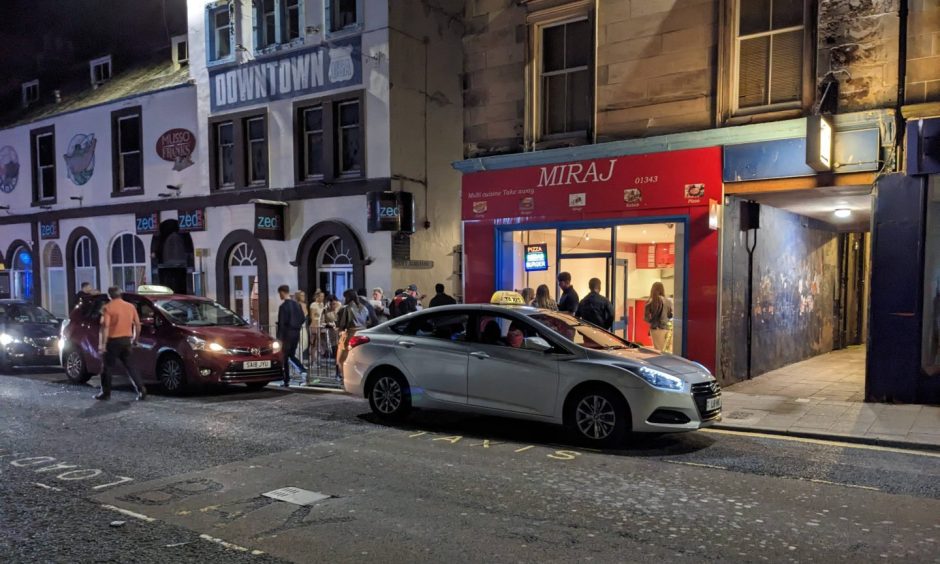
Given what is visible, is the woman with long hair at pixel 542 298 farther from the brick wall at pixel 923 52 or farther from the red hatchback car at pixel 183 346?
the brick wall at pixel 923 52

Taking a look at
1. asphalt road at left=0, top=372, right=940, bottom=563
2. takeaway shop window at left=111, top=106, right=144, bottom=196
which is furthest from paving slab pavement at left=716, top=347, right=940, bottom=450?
takeaway shop window at left=111, top=106, right=144, bottom=196

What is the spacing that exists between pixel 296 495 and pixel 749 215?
30.8 feet

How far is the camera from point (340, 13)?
17359mm

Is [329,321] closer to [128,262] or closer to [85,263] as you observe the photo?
[128,262]

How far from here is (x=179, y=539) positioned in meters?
4.59

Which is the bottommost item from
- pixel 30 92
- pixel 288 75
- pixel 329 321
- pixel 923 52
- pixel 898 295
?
pixel 329 321

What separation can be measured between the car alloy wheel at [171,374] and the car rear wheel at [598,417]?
22.6ft

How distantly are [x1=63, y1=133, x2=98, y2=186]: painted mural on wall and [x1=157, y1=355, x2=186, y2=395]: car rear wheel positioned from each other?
1523cm

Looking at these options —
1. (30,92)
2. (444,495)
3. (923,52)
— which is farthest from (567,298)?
(30,92)

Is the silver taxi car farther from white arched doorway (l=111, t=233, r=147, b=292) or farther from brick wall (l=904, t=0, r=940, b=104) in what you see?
white arched doorway (l=111, t=233, r=147, b=292)

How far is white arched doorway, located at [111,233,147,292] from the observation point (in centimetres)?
2162

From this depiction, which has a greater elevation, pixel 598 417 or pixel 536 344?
pixel 536 344

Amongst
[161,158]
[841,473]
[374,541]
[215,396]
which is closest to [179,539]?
[374,541]

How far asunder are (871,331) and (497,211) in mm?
7123
